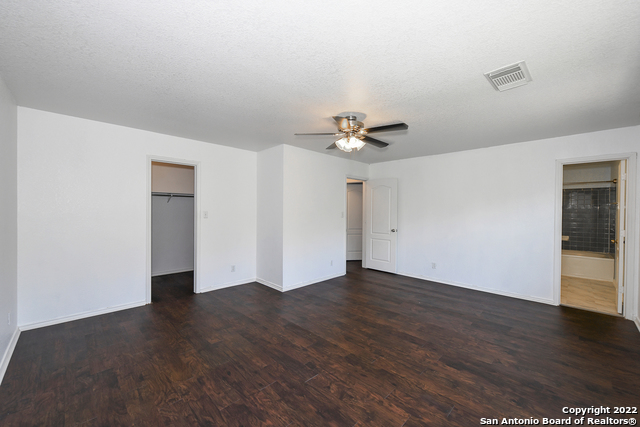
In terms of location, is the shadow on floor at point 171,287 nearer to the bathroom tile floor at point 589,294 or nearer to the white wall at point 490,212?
the white wall at point 490,212

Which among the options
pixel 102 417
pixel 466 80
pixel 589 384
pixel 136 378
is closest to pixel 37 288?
pixel 136 378

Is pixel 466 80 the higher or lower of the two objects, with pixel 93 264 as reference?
higher

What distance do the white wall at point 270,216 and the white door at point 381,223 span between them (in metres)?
2.47

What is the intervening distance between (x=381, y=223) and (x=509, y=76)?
4056 mm

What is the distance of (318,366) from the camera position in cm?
238

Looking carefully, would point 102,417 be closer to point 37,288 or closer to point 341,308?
point 37,288

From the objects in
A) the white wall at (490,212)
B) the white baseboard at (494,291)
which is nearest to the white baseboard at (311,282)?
the white wall at (490,212)

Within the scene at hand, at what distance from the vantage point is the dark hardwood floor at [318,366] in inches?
72.7

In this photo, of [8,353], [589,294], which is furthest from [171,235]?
[589,294]

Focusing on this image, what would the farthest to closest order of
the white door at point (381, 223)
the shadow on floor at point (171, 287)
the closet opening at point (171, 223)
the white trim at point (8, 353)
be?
1. the white door at point (381, 223)
2. the closet opening at point (171, 223)
3. the shadow on floor at point (171, 287)
4. the white trim at point (8, 353)

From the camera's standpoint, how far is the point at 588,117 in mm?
3088

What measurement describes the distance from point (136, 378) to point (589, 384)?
12.0 feet

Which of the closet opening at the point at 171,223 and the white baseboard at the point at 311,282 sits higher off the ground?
the closet opening at the point at 171,223

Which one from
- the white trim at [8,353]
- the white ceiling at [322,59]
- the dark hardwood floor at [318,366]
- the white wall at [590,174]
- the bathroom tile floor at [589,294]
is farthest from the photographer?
the white wall at [590,174]
